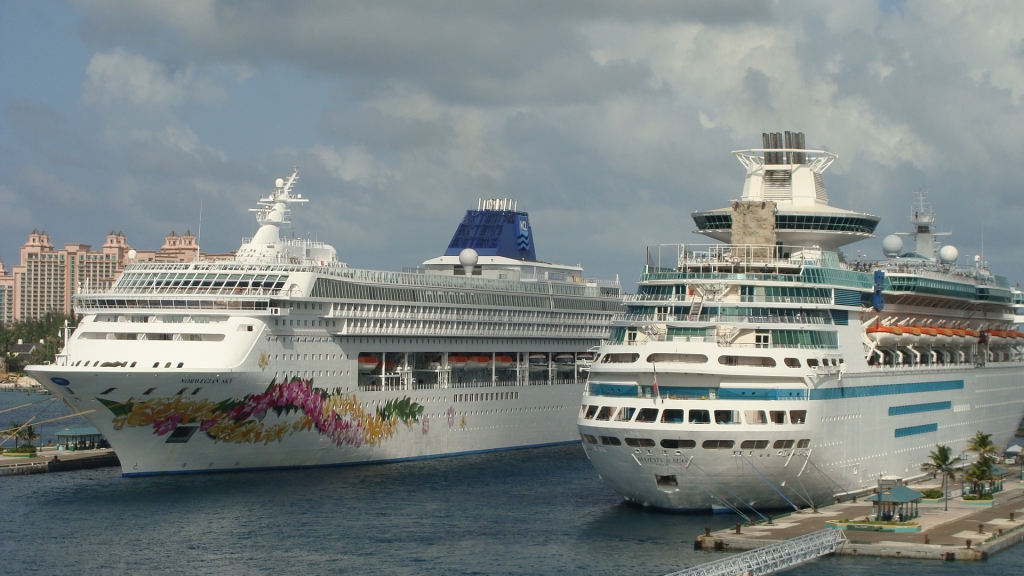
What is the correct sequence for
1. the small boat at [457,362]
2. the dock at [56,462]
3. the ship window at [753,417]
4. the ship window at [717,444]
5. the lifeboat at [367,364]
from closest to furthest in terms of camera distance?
1. the ship window at [717,444]
2. the ship window at [753,417]
3. the dock at [56,462]
4. the lifeboat at [367,364]
5. the small boat at [457,362]

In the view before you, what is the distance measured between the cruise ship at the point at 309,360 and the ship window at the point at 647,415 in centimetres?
1922

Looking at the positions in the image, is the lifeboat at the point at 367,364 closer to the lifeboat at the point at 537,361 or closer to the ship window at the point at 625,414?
the lifeboat at the point at 537,361

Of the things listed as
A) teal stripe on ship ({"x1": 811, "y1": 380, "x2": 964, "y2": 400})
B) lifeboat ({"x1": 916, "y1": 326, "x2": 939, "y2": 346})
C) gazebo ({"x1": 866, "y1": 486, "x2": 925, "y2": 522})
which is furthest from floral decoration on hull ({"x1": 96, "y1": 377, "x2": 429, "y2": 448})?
gazebo ({"x1": 866, "y1": 486, "x2": 925, "y2": 522})

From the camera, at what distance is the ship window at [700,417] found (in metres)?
43.3

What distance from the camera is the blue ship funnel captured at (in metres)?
80.3

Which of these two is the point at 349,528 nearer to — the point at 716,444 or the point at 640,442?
the point at 640,442

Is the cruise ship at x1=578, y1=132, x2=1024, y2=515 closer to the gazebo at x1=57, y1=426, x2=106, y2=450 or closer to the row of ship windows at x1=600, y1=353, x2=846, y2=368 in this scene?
the row of ship windows at x1=600, y1=353, x2=846, y2=368

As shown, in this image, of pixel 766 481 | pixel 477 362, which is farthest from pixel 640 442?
A: pixel 477 362

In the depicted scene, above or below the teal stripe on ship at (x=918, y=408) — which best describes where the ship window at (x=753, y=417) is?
below

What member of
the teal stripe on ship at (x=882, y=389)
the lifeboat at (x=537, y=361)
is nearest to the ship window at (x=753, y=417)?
the teal stripe on ship at (x=882, y=389)

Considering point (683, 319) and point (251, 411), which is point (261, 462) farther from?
point (683, 319)

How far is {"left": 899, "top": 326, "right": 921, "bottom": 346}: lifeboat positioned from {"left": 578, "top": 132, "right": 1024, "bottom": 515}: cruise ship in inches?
4.6

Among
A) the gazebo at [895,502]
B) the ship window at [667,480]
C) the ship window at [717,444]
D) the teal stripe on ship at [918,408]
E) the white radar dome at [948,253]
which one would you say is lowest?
the gazebo at [895,502]

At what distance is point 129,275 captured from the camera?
60.0 metres
